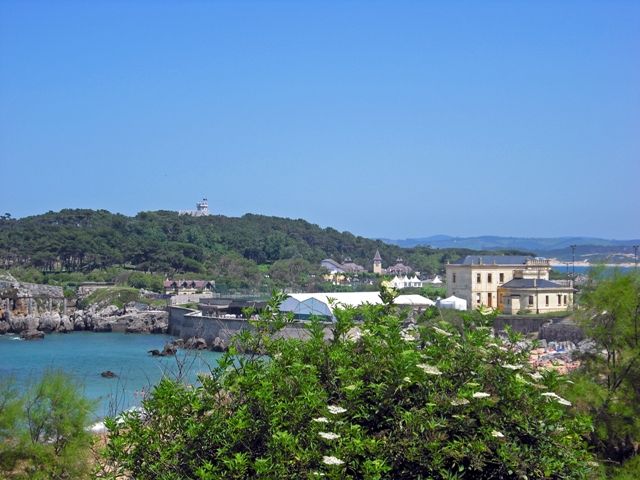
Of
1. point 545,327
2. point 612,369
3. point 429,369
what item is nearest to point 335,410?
point 429,369

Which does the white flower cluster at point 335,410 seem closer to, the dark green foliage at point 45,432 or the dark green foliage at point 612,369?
the dark green foliage at point 612,369

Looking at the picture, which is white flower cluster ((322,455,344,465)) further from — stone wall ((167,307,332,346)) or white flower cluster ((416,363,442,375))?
stone wall ((167,307,332,346))

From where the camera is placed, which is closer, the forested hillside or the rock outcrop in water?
the rock outcrop in water

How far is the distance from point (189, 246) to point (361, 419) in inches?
2827

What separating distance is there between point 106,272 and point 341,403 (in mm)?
64513

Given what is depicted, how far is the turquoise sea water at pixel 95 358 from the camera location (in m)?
26.2

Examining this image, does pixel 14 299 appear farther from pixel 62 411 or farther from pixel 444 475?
pixel 444 475

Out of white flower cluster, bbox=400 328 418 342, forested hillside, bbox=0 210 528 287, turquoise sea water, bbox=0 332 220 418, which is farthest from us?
forested hillside, bbox=0 210 528 287

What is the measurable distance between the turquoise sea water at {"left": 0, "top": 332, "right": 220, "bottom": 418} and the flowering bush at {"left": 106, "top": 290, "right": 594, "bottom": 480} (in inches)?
540

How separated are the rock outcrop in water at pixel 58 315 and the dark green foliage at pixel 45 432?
37.2 m

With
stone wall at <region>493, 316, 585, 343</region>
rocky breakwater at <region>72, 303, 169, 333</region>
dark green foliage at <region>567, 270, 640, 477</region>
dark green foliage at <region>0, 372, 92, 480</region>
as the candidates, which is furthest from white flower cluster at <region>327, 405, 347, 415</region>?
rocky breakwater at <region>72, 303, 169, 333</region>

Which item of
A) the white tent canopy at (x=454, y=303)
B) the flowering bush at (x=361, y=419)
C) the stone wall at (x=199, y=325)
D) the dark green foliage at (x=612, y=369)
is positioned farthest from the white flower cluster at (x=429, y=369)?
the white tent canopy at (x=454, y=303)

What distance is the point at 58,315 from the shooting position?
51.7 meters

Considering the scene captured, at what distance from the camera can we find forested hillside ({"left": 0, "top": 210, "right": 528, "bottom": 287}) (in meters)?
71.8
